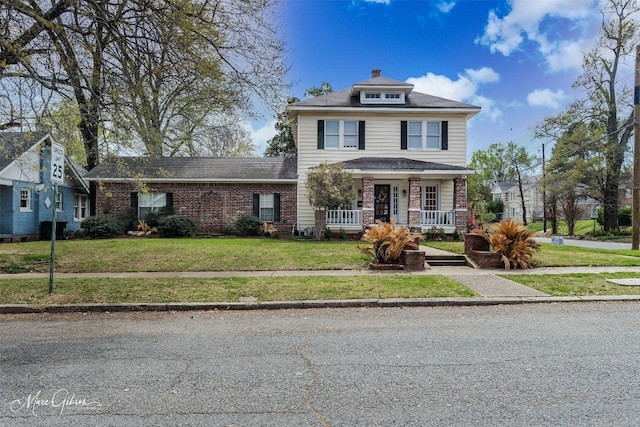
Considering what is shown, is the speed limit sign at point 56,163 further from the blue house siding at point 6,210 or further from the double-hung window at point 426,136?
the double-hung window at point 426,136

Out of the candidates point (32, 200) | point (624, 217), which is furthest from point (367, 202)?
point (624, 217)

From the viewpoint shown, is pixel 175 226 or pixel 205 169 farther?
pixel 205 169

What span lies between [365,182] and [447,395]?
15653 mm

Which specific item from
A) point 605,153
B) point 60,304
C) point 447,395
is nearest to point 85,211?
point 60,304

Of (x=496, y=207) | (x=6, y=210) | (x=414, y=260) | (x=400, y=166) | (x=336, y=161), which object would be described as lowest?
(x=414, y=260)

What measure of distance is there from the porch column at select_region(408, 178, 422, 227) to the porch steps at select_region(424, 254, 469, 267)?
21.8ft

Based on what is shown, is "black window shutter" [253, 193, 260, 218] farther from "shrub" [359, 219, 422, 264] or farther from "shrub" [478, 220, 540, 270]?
"shrub" [478, 220, 540, 270]

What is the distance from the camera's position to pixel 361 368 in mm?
4254

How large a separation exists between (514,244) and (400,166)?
8.78 m

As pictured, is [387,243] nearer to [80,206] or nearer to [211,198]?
[211,198]

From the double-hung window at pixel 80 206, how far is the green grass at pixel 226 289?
16456 millimetres

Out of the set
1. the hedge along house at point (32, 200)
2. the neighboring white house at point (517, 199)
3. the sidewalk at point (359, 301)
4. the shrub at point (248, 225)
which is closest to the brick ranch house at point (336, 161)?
the shrub at point (248, 225)

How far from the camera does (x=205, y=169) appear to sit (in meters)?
21.7

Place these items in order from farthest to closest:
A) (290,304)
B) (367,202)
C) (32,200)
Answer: (32,200)
(367,202)
(290,304)
